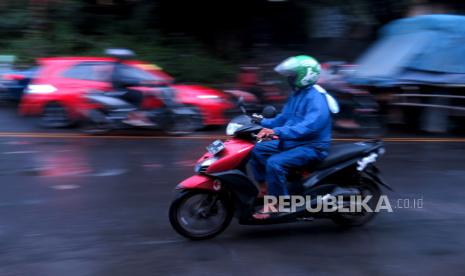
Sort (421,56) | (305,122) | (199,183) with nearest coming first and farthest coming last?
1. (199,183)
2. (305,122)
3. (421,56)

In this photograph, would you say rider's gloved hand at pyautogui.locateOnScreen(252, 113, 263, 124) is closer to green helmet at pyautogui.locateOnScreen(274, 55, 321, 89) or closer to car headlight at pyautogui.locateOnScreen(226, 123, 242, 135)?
car headlight at pyautogui.locateOnScreen(226, 123, 242, 135)

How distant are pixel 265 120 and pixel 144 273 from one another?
6.51ft

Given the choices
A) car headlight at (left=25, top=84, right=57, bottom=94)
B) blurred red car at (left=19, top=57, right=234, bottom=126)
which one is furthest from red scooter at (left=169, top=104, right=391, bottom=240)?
car headlight at (left=25, top=84, right=57, bottom=94)

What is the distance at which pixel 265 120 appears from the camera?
6.31 m

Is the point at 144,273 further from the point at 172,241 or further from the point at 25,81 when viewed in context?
the point at 25,81

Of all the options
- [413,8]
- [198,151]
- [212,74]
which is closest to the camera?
[198,151]

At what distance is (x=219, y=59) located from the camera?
1858cm

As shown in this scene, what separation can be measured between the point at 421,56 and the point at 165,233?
8211 millimetres

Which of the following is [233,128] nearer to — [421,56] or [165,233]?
[165,233]

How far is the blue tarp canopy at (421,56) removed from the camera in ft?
40.7

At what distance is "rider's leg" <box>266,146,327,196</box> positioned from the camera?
5949mm

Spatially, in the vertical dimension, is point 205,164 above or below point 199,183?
above

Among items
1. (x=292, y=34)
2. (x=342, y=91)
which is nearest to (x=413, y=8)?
(x=292, y=34)

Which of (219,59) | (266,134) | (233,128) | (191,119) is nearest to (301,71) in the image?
(266,134)
